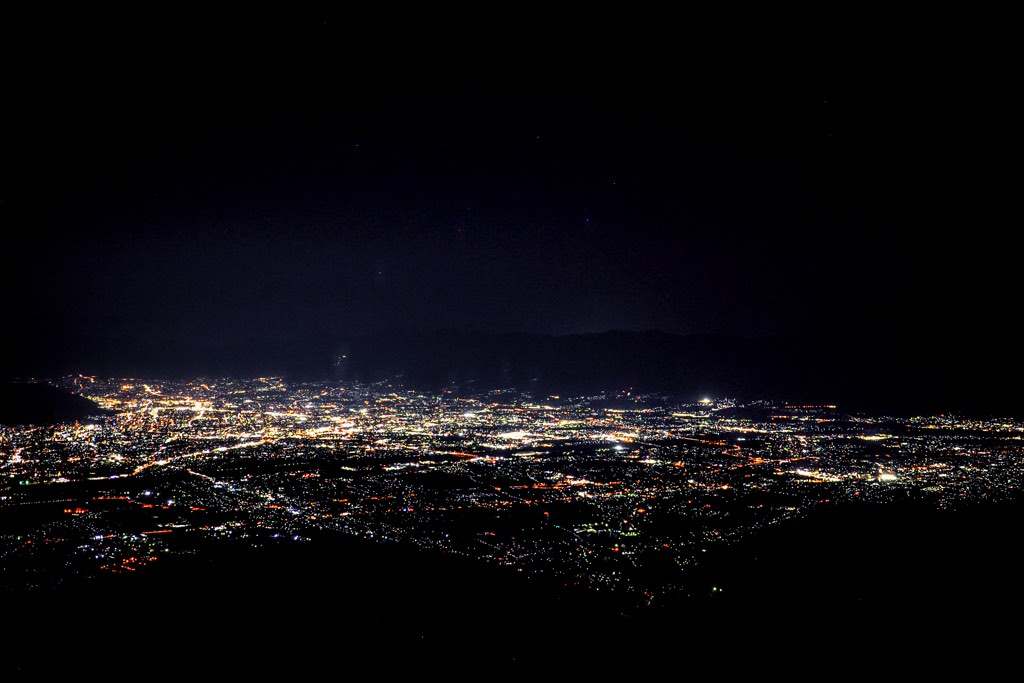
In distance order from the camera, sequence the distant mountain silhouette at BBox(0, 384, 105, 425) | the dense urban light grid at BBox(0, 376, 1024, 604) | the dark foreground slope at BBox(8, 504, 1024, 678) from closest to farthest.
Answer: the dark foreground slope at BBox(8, 504, 1024, 678) → the dense urban light grid at BBox(0, 376, 1024, 604) → the distant mountain silhouette at BBox(0, 384, 105, 425)

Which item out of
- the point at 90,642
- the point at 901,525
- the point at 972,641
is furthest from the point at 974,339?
the point at 90,642

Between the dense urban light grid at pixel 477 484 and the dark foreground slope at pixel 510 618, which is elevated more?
the dark foreground slope at pixel 510 618

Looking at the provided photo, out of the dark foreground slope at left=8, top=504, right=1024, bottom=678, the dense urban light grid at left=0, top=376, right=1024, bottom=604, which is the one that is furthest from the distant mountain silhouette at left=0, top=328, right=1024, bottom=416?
the dark foreground slope at left=8, top=504, right=1024, bottom=678

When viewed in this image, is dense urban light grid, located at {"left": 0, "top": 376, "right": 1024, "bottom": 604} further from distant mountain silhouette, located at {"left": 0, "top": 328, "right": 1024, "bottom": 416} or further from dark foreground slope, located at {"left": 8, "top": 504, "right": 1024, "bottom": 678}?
distant mountain silhouette, located at {"left": 0, "top": 328, "right": 1024, "bottom": 416}

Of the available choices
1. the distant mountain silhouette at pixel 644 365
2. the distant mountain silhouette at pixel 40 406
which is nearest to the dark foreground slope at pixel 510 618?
the distant mountain silhouette at pixel 40 406

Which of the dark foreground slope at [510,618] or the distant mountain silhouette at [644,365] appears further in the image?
the distant mountain silhouette at [644,365]

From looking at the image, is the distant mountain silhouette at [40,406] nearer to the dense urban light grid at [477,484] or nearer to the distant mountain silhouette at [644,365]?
the dense urban light grid at [477,484]

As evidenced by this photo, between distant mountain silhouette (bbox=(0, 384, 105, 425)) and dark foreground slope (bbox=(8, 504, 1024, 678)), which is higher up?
dark foreground slope (bbox=(8, 504, 1024, 678))
